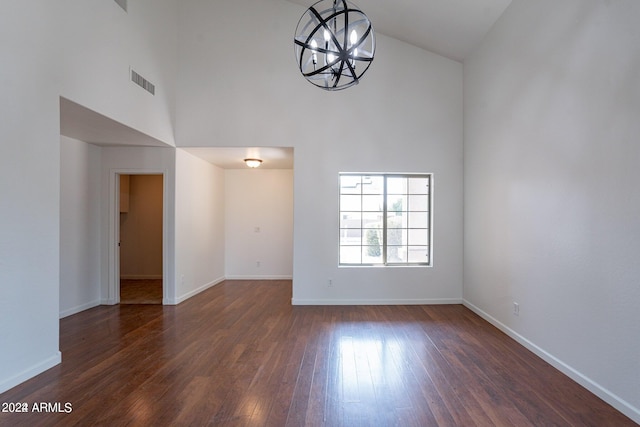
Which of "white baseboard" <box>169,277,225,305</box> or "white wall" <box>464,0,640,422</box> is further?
"white baseboard" <box>169,277,225,305</box>

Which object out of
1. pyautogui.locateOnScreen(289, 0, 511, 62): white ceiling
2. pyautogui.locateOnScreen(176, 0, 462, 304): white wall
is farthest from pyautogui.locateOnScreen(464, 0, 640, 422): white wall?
pyautogui.locateOnScreen(176, 0, 462, 304): white wall

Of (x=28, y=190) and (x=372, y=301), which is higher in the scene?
(x=28, y=190)

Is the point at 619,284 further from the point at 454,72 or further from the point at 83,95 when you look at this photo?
the point at 83,95

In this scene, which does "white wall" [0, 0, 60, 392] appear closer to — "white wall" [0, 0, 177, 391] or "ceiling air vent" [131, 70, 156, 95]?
"white wall" [0, 0, 177, 391]

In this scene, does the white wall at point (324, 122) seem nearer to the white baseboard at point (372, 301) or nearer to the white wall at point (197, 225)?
the white baseboard at point (372, 301)

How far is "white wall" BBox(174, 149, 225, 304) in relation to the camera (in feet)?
16.6

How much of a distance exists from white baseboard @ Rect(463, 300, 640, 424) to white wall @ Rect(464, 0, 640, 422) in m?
0.01

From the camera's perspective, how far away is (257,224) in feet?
23.0

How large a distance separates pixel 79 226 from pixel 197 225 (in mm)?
1668

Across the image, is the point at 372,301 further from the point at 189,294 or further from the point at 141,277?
the point at 141,277

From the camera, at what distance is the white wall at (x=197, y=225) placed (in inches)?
199

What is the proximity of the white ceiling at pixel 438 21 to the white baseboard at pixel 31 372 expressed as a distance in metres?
5.38

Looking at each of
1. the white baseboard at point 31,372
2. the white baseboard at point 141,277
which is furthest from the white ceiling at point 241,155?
the white baseboard at point 31,372

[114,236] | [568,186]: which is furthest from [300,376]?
[114,236]
